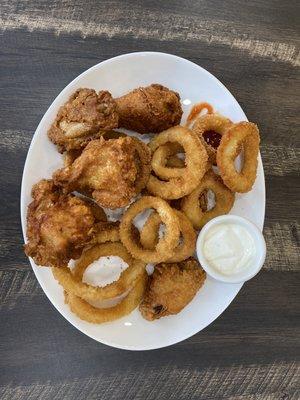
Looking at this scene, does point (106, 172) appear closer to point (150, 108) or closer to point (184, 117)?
point (150, 108)

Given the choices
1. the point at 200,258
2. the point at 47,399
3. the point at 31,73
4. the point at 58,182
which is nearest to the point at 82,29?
the point at 31,73

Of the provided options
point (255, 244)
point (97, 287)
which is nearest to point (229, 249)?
point (255, 244)

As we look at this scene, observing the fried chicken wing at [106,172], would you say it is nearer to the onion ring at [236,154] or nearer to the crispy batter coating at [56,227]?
the crispy batter coating at [56,227]

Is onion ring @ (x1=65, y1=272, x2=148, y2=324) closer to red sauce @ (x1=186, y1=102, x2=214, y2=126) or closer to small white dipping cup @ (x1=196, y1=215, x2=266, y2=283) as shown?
small white dipping cup @ (x1=196, y1=215, x2=266, y2=283)

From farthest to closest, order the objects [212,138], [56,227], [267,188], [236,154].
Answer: [267,188] → [212,138] → [236,154] → [56,227]

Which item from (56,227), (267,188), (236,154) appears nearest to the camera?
(56,227)

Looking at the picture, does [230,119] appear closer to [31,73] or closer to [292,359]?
[31,73]
